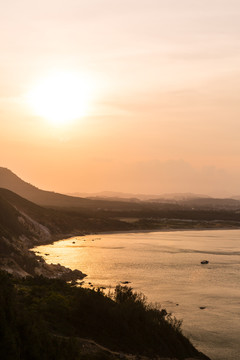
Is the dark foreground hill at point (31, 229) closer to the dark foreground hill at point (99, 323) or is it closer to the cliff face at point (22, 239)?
the cliff face at point (22, 239)

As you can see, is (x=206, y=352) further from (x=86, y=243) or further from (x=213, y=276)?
(x=86, y=243)

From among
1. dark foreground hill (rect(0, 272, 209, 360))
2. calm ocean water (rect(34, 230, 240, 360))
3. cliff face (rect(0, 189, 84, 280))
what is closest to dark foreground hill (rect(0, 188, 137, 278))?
cliff face (rect(0, 189, 84, 280))

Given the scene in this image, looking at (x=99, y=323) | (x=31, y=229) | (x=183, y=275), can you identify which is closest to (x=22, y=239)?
(x=31, y=229)

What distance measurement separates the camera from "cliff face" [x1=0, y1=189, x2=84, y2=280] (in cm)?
6459

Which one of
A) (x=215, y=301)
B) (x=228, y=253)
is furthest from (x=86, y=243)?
(x=215, y=301)

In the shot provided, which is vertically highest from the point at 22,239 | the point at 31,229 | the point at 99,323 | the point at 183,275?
the point at 31,229

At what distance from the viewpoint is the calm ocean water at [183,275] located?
43250 mm

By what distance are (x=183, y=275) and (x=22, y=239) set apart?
50.1 m

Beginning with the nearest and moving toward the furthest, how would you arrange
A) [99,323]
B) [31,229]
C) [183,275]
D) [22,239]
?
[99,323]
[183,275]
[22,239]
[31,229]

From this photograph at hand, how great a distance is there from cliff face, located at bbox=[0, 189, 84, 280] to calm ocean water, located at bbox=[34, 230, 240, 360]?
5.31 meters

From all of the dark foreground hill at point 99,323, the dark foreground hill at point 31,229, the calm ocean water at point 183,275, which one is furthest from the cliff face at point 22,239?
the dark foreground hill at point 99,323

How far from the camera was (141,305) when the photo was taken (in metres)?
36.1

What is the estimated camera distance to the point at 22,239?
11062cm

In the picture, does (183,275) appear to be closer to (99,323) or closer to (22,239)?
(99,323)
